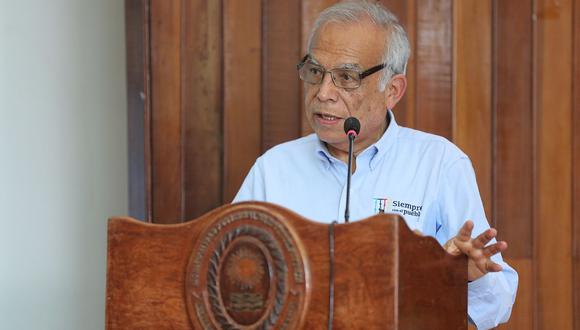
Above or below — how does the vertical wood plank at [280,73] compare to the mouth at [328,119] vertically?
above

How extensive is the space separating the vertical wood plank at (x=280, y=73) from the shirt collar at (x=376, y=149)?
17.4 inches

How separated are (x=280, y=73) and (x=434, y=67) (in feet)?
1.68

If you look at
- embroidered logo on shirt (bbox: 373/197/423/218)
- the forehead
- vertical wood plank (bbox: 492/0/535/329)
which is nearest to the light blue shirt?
embroidered logo on shirt (bbox: 373/197/423/218)

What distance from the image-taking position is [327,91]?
2148mm

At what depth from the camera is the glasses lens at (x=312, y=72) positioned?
2.18 metres

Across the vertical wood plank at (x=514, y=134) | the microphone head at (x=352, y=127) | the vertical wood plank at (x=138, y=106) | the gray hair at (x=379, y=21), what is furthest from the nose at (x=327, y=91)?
the vertical wood plank at (x=514, y=134)

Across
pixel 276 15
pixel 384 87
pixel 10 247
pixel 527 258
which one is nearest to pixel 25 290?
pixel 10 247

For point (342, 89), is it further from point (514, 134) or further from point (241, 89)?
point (514, 134)

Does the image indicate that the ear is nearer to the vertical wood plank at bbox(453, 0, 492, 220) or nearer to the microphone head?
the microphone head

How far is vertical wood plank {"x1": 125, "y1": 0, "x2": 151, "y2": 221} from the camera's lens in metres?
2.69

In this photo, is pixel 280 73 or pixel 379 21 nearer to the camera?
pixel 379 21

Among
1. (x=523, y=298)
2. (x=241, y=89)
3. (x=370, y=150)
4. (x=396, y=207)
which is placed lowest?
(x=523, y=298)

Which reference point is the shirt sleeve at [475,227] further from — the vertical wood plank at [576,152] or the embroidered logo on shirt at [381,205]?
the vertical wood plank at [576,152]

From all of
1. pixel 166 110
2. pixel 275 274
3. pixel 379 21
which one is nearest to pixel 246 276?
pixel 275 274
